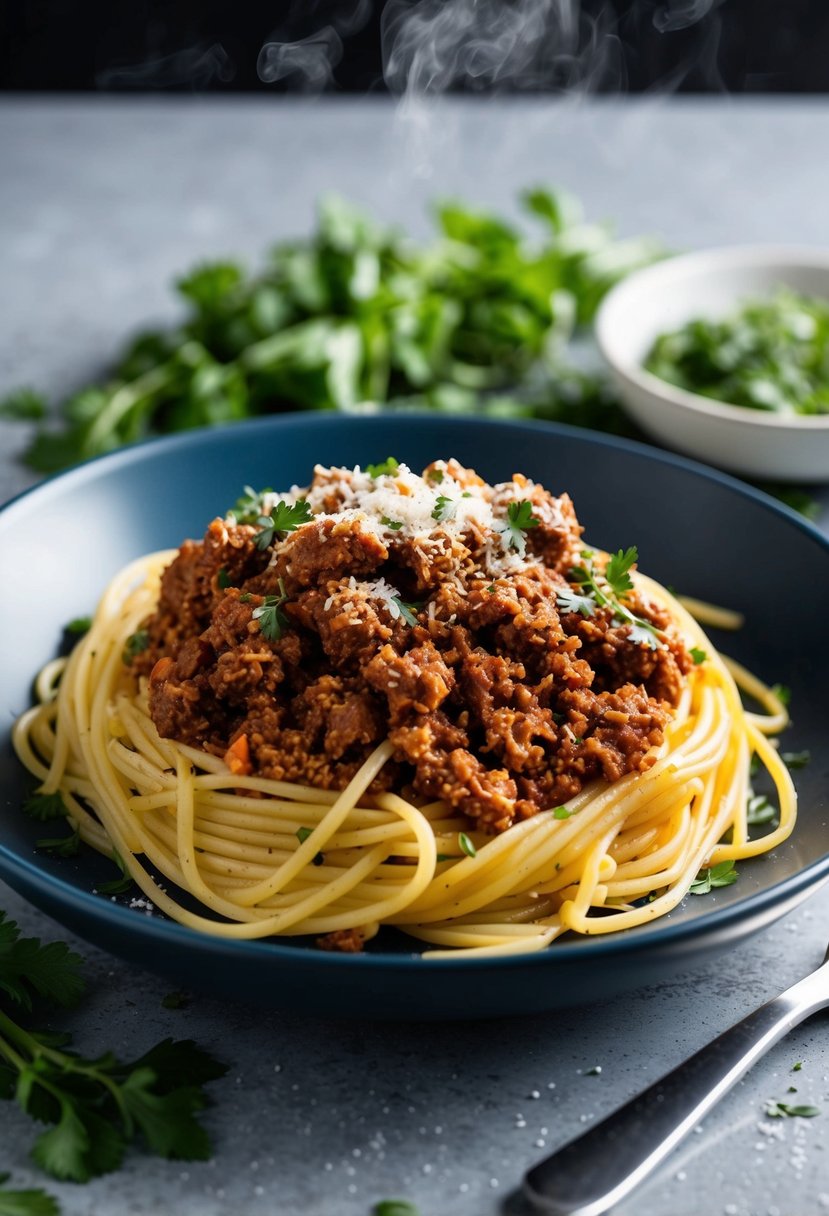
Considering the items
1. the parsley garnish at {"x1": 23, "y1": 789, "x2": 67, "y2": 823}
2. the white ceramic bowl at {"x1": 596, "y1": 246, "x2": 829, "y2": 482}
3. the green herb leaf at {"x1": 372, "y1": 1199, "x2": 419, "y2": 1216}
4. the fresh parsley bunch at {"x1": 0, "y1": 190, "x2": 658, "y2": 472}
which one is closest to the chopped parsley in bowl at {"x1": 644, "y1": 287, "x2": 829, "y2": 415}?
the white ceramic bowl at {"x1": 596, "y1": 246, "x2": 829, "y2": 482}

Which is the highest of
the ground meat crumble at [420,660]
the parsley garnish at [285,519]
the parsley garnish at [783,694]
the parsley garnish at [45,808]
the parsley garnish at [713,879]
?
the parsley garnish at [285,519]

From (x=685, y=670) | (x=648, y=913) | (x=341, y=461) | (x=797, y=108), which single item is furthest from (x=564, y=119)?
(x=648, y=913)

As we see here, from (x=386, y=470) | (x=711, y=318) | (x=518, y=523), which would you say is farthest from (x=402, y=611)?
(x=711, y=318)

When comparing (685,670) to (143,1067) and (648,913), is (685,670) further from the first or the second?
(143,1067)

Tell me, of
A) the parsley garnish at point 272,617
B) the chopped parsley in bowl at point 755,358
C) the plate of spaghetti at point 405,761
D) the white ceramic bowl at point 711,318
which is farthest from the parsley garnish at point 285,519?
the chopped parsley in bowl at point 755,358

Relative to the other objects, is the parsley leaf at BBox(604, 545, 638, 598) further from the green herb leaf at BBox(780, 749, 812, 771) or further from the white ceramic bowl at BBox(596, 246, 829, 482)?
the white ceramic bowl at BBox(596, 246, 829, 482)

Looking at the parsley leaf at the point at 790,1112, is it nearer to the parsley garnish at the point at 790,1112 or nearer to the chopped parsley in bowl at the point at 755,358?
the parsley garnish at the point at 790,1112

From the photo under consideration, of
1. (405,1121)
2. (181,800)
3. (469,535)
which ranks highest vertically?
(469,535)
